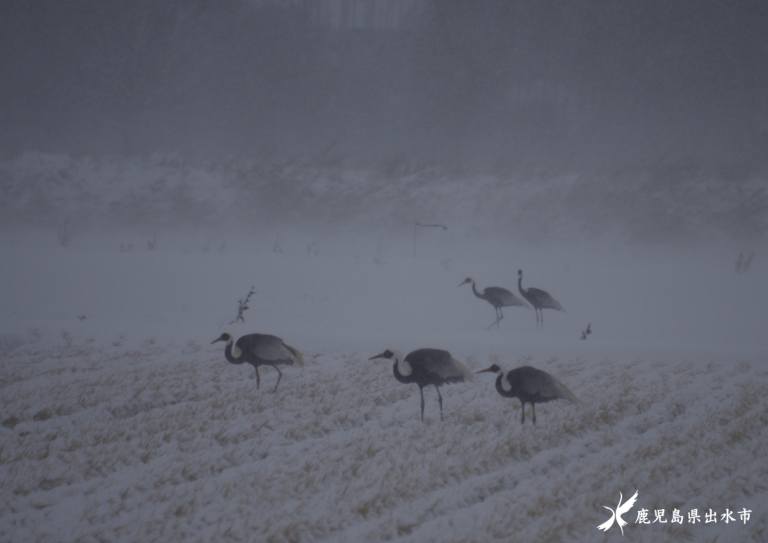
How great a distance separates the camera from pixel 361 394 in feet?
9.57

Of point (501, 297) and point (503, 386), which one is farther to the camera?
point (501, 297)

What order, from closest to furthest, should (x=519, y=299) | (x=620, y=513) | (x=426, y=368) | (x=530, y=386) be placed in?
(x=620, y=513) < (x=530, y=386) < (x=426, y=368) < (x=519, y=299)

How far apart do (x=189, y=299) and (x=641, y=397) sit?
525 centimetres

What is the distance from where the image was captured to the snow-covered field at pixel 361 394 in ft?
5.41

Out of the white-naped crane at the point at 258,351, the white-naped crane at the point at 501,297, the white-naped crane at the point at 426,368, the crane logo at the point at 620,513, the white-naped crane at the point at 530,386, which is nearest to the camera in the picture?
the crane logo at the point at 620,513

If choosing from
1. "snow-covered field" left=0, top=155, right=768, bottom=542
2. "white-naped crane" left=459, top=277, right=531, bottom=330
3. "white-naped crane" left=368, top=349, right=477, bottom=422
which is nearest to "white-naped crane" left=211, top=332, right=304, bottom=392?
"snow-covered field" left=0, top=155, right=768, bottom=542

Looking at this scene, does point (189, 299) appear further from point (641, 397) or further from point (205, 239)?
point (641, 397)

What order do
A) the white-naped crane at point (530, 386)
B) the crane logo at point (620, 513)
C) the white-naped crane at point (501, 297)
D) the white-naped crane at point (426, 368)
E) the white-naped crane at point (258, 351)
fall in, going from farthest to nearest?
the white-naped crane at point (501, 297)
the white-naped crane at point (258, 351)
the white-naped crane at point (426, 368)
the white-naped crane at point (530, 386)
the crane logo at point (620, 513)

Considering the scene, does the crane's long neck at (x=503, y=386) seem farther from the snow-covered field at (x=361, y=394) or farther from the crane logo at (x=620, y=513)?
the crane logo at (x=620, y=513)

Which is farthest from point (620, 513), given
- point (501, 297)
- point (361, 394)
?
point (501, 297)

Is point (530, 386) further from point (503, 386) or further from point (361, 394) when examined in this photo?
point (361, 394)

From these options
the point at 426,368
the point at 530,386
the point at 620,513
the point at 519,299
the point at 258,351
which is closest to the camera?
the point at 620,513

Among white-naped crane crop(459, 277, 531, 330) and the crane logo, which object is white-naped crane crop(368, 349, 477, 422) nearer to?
the crane logo

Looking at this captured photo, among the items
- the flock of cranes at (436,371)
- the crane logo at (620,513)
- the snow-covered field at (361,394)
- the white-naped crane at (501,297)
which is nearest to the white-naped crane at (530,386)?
the flock of cranes at (436,371)
